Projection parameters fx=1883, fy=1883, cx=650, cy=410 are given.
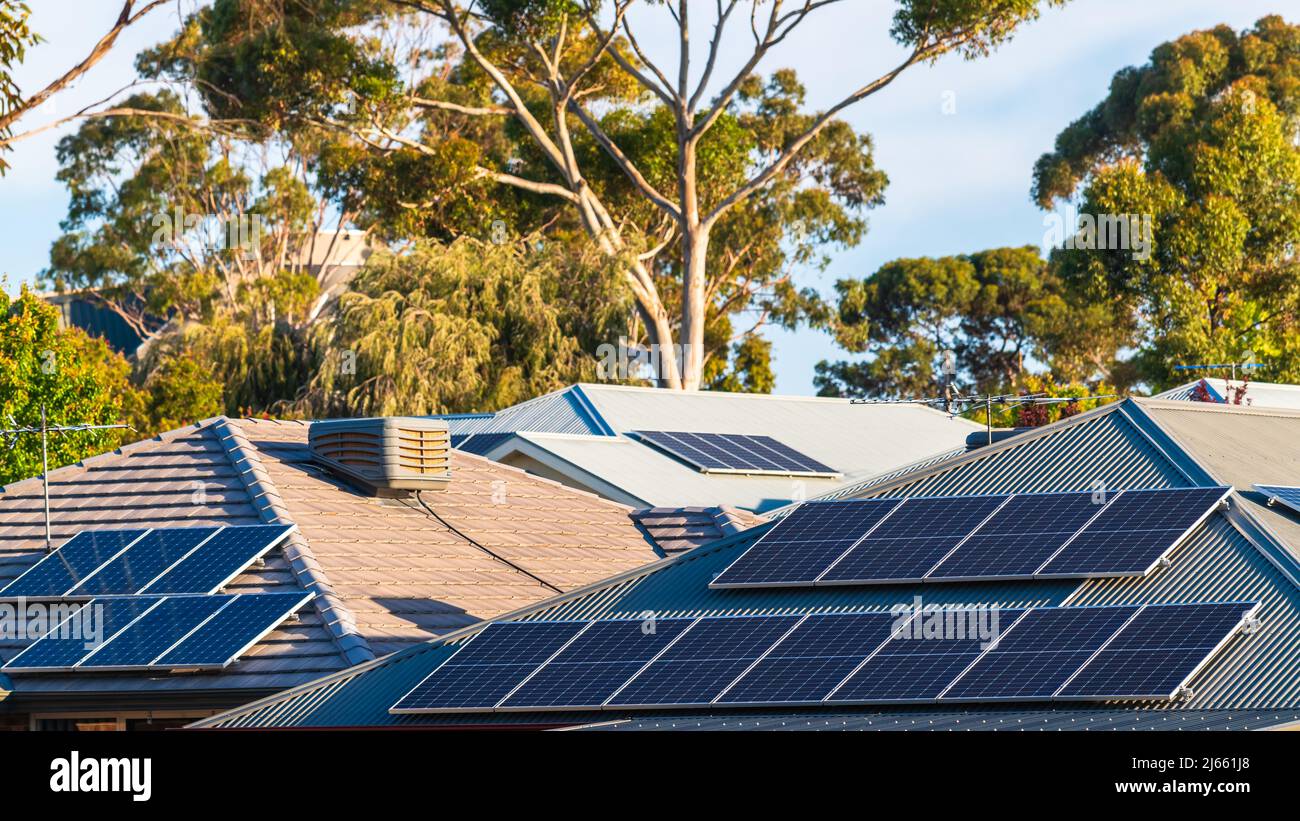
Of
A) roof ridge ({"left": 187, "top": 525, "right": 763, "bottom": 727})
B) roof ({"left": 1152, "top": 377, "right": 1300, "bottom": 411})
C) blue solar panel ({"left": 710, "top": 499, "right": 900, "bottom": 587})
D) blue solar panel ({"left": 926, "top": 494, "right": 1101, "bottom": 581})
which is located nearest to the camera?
blue solar panel ({"left": 926, "top": 494, "right": 1101, "bottom": 581})

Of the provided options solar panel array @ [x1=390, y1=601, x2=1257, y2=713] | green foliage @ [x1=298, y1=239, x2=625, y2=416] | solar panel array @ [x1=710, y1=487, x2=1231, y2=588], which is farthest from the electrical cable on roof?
green foliage @ [x1=298, y1=239, x2=625, y2=416]

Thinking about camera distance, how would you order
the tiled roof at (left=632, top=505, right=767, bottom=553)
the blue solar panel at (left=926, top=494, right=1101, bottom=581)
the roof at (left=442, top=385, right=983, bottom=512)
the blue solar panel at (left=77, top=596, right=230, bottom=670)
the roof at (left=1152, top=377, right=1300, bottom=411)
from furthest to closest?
the roof at (left=1152, top=377, right=1300, bottom=411), the roof at (left=442, top=385, right=983, bottom=512), the tiled roof at (left=632, top=505, right=767, bottom=553), the blue solar panel at (left=77, top=596, right=230, bottom=670), the blue solar panel at (left=926, top=494, right=1101, bottom=581)

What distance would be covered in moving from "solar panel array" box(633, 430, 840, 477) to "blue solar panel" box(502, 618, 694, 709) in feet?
53.5

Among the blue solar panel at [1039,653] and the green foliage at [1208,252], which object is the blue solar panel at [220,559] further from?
the green foliage at [1208,252]

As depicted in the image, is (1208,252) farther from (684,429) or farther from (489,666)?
(489,666)

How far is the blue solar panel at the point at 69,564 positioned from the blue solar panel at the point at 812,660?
10.4 m

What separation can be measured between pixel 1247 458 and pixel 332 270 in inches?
2703

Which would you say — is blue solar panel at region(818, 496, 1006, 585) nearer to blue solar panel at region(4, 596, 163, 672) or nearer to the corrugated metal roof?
the corrugated metal roof

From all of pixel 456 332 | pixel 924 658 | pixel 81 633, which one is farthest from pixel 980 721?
pixel 456 332

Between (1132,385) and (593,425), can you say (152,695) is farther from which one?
(1132,385)

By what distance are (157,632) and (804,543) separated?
8401 mm

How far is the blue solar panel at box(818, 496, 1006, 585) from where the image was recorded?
21.2 meters

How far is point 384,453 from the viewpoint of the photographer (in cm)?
2891
